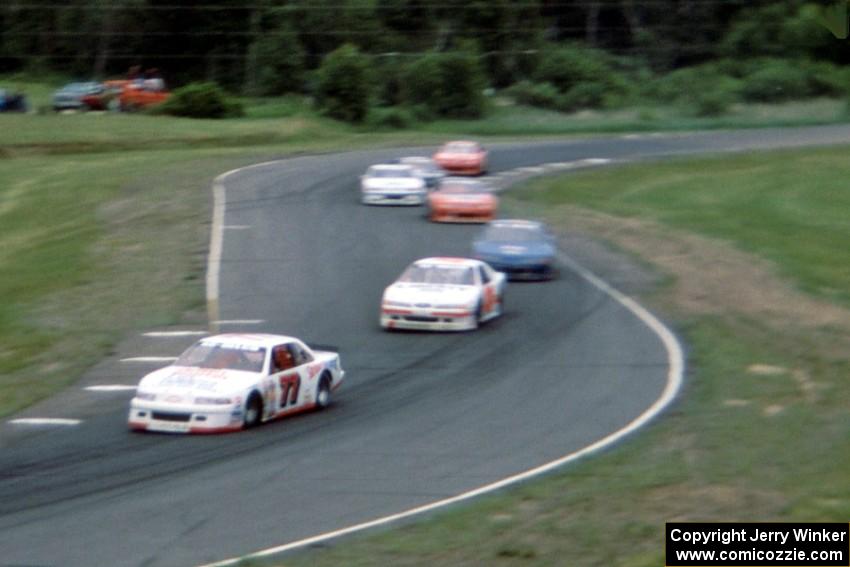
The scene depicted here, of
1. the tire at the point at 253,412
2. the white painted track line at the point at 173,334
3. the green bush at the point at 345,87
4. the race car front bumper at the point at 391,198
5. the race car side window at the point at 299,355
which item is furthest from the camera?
the green bush at the point at 345,87

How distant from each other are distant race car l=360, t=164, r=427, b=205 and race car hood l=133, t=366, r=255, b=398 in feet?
78.3

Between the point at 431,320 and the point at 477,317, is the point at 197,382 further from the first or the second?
the point at 477,317

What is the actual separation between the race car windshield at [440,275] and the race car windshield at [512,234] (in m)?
4.74

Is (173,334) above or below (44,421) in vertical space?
below

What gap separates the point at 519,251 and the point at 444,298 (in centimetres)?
572

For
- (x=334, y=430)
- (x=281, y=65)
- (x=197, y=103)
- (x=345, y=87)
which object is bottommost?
(x=197, y=103)

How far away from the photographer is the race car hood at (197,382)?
17.2m

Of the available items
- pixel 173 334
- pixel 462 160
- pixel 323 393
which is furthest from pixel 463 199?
pixel 323 393

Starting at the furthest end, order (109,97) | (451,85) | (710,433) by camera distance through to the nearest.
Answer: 1. (451,85)
2. (109,97)
3. (710,433)

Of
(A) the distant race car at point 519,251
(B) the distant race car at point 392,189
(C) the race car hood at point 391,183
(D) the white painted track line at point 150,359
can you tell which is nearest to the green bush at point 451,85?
(B) the distant race car at point 392,189

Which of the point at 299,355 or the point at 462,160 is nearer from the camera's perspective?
the point at 299,355

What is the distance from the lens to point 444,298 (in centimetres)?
2448

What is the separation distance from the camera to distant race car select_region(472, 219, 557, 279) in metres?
29.7

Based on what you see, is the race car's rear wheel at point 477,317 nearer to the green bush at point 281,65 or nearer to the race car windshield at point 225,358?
the race car windshield at point 225,358
